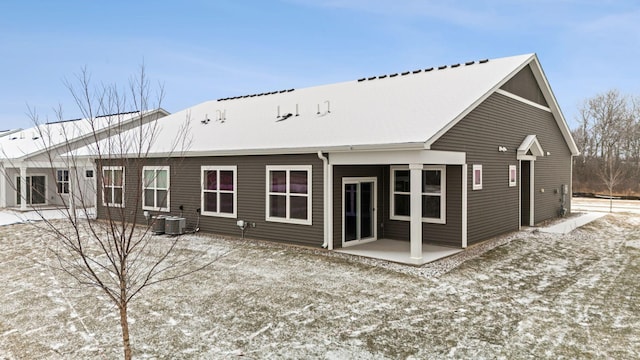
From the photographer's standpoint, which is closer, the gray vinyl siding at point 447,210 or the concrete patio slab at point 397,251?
the concrete patio slab at point 397,251

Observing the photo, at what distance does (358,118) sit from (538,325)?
22.2ft

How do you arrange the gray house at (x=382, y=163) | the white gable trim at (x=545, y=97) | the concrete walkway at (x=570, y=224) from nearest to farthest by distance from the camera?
the white gable trim at (x=545, y=97), the gray house at (x=382, y=163), the concrete walkway at (x=570, y=224)

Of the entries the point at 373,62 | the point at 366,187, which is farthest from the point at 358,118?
the point at 373,62

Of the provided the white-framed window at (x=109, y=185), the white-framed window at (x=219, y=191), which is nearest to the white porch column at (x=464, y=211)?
the white-framed window at (x=219, y=191)

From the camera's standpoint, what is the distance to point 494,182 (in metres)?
11.5

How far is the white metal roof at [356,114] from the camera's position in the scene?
31.0ft

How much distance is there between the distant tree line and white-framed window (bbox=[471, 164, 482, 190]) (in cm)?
2477

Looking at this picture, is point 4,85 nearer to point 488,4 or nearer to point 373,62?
point 488,4

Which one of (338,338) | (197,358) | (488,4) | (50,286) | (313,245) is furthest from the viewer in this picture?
(488,4)

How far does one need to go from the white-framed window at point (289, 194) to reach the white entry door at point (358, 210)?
932 millimetres

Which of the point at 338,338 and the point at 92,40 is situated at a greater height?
the point at 92,40

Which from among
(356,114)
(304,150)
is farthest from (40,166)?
(356,114)

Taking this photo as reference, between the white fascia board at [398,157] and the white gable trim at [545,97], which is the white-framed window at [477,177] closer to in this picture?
the white fascia board at [398,157]

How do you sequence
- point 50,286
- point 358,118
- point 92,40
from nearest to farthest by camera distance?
point 50,286, point 92,40, point 358,118
